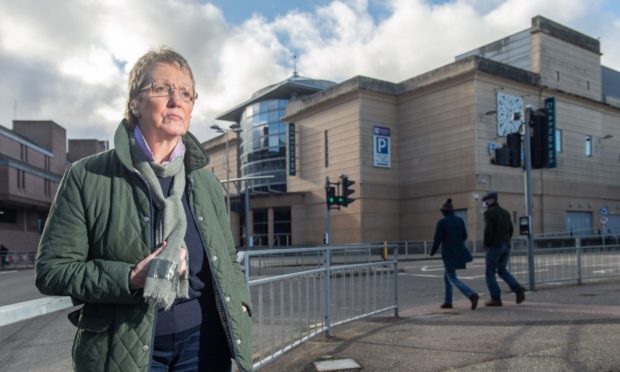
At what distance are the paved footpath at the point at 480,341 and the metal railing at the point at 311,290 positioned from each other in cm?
17

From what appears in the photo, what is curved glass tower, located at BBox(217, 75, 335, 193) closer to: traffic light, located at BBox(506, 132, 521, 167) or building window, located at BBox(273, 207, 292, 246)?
building window, located at BBox(273, 207, 292, 246)

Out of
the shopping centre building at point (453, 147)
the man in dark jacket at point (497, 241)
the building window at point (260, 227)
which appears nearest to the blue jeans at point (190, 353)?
the man in dark jacket at point (497, 241)

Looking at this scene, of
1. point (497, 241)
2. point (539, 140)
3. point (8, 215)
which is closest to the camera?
point (497, 241)

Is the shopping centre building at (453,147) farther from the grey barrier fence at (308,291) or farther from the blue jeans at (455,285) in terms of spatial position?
the grey barrier fence at (308,291)

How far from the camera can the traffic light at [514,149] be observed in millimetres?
9430

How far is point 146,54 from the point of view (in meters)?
1.98

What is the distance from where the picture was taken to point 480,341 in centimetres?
500

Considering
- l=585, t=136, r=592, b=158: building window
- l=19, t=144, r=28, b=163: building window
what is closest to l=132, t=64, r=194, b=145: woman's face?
l=585, t=136, r=592, b=158: building window

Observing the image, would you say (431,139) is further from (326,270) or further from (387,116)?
(326,270)

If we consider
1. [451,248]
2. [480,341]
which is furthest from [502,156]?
[480,341]

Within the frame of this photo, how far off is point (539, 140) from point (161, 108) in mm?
9399

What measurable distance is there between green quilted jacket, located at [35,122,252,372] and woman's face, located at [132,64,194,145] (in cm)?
11

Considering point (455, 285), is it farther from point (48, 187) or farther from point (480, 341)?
point (48, 187)

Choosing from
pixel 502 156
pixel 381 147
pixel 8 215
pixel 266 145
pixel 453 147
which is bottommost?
pixel 8 215
